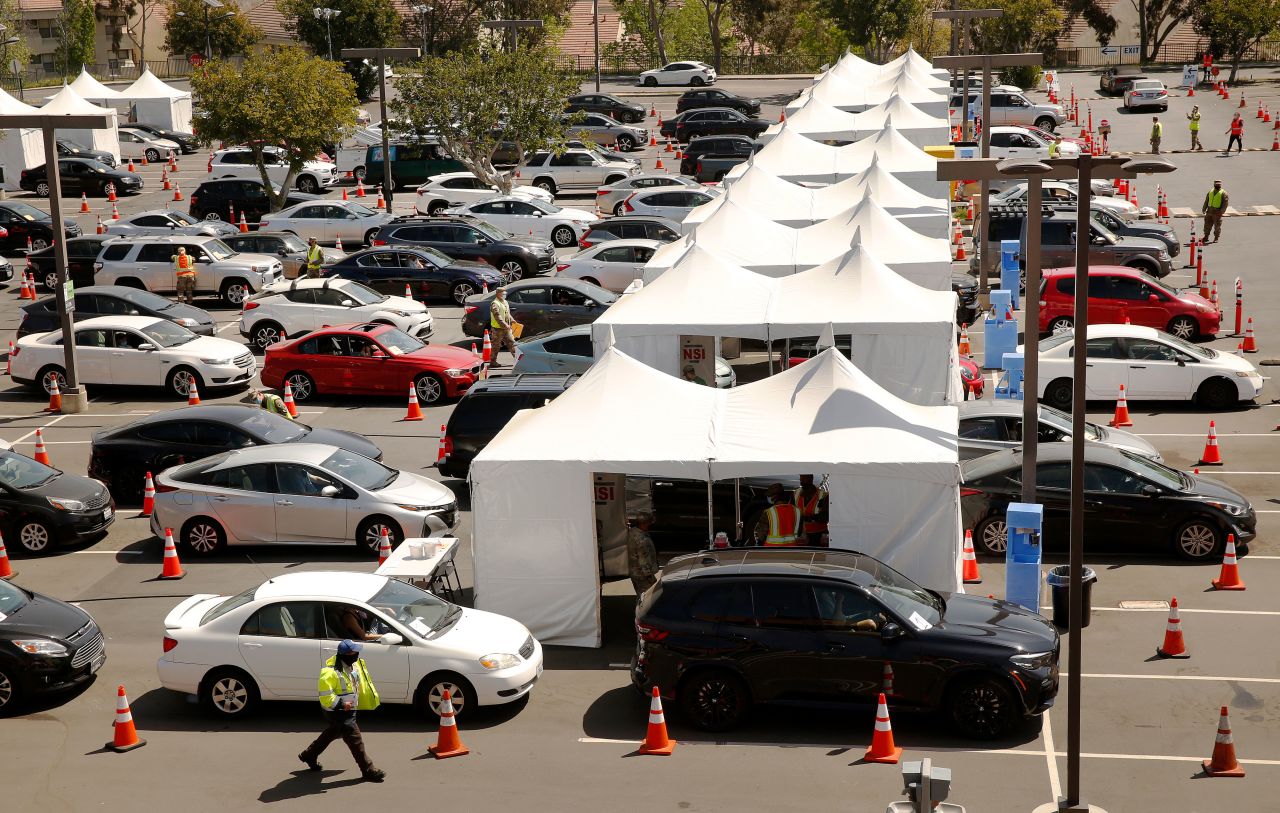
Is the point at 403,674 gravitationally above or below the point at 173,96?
below

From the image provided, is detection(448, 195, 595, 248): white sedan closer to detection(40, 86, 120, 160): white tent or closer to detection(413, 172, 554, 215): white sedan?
detection(413, 172, 554, 215): white sedan

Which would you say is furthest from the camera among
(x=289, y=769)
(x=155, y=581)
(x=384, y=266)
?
(x=384, y=266)

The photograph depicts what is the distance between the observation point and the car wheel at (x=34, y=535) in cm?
1853

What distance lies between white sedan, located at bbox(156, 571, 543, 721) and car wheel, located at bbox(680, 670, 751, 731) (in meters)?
1.55

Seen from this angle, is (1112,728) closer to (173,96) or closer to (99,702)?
(99,702)

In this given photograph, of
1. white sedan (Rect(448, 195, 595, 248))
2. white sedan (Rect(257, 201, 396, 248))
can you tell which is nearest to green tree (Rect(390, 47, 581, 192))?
white sedan (Rect(448, 195, 595, 248))

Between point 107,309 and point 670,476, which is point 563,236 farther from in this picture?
point 670,476

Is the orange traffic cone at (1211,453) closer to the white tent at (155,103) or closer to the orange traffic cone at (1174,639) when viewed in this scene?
the orange traffic cone at (1174,639)

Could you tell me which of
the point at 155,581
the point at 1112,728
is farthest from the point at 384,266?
the point at 1112,728

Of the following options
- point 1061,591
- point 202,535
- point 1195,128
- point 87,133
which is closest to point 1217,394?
point 1061,591

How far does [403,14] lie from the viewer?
256 feet

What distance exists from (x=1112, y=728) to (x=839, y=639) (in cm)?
247

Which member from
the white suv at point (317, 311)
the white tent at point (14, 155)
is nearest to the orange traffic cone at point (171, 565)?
the white suv at point (317, 311)

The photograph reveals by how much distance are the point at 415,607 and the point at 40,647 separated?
144 inches
